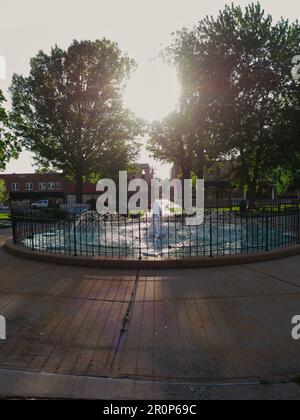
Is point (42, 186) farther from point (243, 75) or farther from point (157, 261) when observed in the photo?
point (157, 261)


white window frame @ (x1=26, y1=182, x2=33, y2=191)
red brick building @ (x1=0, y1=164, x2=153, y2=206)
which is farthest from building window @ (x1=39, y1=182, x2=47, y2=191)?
white window frame @ (x1=26, y1=182, x2=33, y2=191)

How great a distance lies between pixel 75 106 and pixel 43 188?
134 ft

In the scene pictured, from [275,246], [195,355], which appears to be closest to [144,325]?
[195,355]

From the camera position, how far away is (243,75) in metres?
28.2

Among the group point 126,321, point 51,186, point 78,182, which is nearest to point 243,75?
point 78,182

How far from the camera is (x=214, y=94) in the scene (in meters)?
28.4

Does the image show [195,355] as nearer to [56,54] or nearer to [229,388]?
[229,388]

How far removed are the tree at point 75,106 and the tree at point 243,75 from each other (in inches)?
249

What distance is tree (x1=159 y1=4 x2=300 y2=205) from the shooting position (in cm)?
2780

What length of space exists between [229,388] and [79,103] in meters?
30.2

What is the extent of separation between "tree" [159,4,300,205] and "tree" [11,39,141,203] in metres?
6.33

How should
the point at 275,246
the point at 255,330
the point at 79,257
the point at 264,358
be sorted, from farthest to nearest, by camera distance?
1. the point at 275,246
2. the point at 79,257
3. the point at 255,330
4. the point at 264,358

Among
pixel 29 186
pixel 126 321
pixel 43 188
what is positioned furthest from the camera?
pixel 29 186

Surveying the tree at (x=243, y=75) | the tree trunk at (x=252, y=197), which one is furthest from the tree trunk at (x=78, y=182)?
A: the tree trunk at (x=252, y=197)
